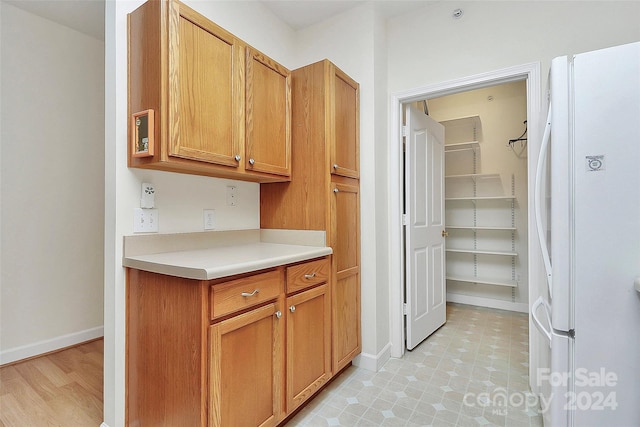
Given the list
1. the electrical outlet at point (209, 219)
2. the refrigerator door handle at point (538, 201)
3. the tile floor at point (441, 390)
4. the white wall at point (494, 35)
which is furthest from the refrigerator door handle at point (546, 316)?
the electrical outlet at point (209, 219)

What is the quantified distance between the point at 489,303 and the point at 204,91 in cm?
369

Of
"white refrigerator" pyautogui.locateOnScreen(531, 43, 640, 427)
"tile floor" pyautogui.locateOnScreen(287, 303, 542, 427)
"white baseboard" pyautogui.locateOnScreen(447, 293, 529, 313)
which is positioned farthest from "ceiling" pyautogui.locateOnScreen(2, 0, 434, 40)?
"white baseboard" pyautogui.locateOnScreen(447, 293, 529, 313)

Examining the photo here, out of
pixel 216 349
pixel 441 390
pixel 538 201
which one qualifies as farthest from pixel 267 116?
pixel 441 390

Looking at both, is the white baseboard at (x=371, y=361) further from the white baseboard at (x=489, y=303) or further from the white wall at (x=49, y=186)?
the white wall at (x=49, y=186)

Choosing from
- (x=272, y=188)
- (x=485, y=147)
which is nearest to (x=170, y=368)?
(x=272, y=188)

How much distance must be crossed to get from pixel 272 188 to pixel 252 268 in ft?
3.16

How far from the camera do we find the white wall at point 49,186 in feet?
7.64

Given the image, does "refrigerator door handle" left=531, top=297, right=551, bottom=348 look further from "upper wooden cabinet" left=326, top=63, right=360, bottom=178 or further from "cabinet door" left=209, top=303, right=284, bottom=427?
"upper wooden cabinet" left=326, top=63, right=360, bottom=178

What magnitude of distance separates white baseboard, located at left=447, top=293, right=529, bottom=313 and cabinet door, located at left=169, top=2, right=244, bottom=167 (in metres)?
3.30

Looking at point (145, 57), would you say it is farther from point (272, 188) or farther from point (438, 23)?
point (438, 23)

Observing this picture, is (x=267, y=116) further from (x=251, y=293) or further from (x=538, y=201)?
(x=538, y=201)

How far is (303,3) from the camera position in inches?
89.3

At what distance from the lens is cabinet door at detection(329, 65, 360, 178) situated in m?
2.00

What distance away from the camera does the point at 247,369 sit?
1339 mm
